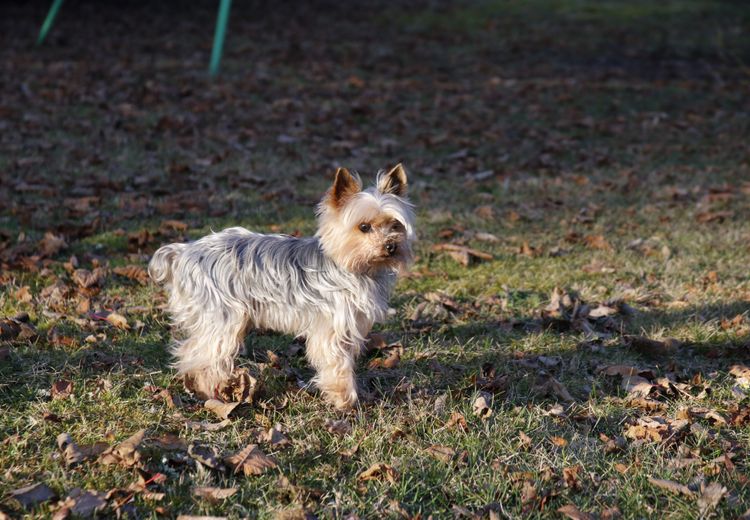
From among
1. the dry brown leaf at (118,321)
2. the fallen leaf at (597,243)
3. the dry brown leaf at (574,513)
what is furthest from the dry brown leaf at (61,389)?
the fallen leaf at (597,243)

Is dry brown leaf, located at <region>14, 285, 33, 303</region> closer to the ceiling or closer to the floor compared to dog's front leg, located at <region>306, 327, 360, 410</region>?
closer to the floor

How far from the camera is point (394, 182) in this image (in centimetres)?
509

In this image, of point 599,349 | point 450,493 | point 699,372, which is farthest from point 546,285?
point 450,493

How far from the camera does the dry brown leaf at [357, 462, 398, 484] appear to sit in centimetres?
425

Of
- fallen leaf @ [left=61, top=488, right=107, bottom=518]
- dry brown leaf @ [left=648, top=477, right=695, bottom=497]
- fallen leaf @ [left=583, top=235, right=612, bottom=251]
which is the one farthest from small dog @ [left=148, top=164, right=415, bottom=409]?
fallen leaf @ [left=583, top=235, right=612, bottom=251]

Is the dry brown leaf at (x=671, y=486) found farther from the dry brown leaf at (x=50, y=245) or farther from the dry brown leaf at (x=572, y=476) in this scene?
the dry brown leaf at (x=50, y=245)

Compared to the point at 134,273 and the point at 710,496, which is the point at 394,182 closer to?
the point at 710,496

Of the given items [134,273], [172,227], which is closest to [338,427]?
[134,273]

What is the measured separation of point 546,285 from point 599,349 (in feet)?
Answer: 4.08

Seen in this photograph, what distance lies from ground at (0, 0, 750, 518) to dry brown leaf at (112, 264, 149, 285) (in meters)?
0.02

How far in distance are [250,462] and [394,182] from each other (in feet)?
6.63

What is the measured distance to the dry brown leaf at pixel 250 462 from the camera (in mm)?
4234

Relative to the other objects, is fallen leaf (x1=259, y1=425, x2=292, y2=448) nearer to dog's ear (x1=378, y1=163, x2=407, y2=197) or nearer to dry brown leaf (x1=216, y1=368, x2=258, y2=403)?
dry brown leaf (x1=216, y1=368, x2=258, y2=403)

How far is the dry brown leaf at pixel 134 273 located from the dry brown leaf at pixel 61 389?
5.98ft
